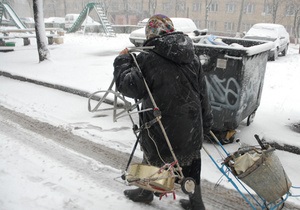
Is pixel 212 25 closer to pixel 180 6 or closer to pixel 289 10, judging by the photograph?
pixel 180 6

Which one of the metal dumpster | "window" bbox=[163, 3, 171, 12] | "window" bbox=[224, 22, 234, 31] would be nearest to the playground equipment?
the metal dumpster

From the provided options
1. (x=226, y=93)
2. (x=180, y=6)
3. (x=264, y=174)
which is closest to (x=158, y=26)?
(x=264, y=174)

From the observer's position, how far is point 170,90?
Answer: 7.75 feet

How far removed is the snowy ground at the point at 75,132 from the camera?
10.3 ft

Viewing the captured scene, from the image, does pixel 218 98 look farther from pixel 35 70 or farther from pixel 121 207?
pixel 35 70

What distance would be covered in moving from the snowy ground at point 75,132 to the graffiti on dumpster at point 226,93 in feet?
2.28

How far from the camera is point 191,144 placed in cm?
254

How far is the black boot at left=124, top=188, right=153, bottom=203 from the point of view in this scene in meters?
3.07

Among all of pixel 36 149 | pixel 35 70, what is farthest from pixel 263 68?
pixel 35 70

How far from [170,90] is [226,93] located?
2017 mm

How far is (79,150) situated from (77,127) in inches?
35.8

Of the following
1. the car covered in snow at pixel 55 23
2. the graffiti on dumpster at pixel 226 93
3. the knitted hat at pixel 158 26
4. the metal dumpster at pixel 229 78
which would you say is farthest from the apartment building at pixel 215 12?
the knitted hat at pixel 158 26

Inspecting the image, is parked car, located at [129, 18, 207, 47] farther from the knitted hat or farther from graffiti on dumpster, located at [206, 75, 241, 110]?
the knitted hat

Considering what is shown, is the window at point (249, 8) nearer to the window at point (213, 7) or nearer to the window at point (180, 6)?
the window at point (213, 7)
